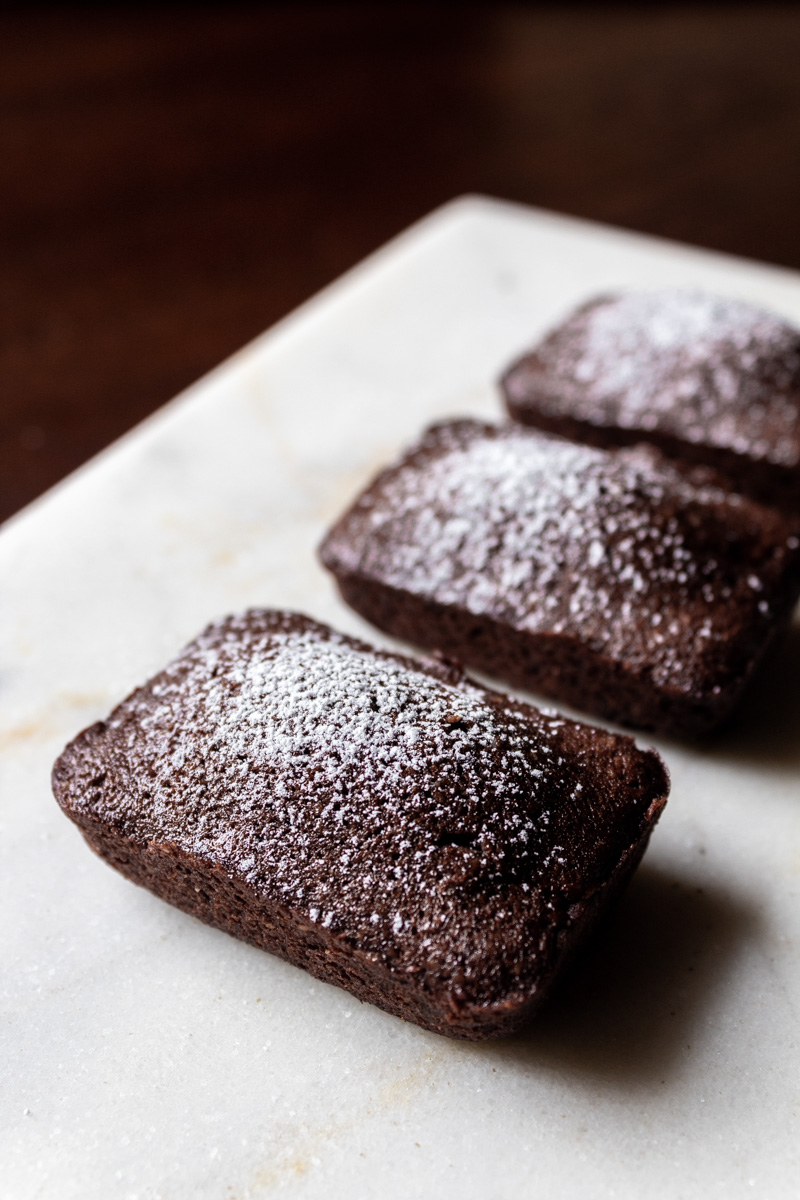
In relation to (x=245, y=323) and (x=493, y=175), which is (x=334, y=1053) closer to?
(x=245, y=323)

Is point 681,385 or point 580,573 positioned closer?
point 580,573

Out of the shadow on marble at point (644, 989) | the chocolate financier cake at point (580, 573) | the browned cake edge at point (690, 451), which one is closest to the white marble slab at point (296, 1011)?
the shadow on marble at point (644, 989)

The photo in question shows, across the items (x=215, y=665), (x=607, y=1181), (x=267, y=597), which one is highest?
(x=215, y=665)

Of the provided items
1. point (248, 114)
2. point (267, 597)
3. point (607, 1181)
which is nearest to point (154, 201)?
point (248, 114)

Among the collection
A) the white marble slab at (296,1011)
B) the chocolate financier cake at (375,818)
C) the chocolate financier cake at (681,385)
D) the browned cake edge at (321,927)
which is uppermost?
the chocolate financier cake at (681,385)

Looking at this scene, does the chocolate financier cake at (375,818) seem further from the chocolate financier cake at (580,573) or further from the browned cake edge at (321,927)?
the chocolate financier cake at (580,573)

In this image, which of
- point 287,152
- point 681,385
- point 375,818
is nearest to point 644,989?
point 375,818

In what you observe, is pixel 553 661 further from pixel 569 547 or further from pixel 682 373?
pixel 682 373

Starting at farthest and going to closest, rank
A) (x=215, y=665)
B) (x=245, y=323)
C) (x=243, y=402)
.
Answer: (x=245, y=323), (x=243, y=402), (x=215, y=665)
